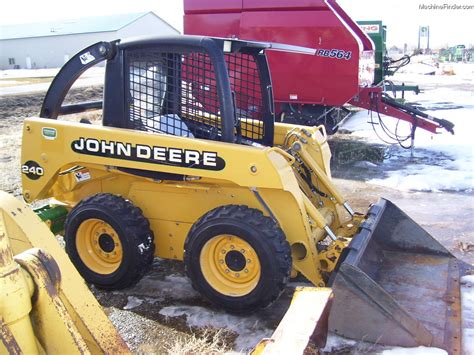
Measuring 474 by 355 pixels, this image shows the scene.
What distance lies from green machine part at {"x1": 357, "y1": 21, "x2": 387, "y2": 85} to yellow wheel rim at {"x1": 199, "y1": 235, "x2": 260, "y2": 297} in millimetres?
8152

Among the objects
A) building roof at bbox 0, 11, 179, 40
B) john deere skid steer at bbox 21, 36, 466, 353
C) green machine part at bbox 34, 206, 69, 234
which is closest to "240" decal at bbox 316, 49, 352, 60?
john deere skid steer at bbox 21, 36, 466, 353

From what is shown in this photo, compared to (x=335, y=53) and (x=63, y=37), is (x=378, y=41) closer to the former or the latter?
(x=335, y=53)

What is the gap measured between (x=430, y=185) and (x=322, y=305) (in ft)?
16.3

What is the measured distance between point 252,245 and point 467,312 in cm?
164

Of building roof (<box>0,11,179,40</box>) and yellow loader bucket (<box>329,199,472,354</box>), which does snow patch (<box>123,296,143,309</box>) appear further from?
building roof (<box>0,11,179,40</box>)

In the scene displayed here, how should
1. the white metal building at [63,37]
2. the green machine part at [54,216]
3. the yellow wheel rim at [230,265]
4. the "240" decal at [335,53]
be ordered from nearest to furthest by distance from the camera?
1. the yellow wheel rim at [230,265]
2. the green machine part at [54,216]
3. the "240" decal at [335,53]
4. the white metal building at [63,37]

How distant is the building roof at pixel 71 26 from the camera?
182 ft

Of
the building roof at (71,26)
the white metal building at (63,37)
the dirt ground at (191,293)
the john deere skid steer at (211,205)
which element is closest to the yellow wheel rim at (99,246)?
the john deere skid steer at (211,205)

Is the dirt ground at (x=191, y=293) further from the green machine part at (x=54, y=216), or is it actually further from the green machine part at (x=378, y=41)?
the green machine part at (x=378, y=41)

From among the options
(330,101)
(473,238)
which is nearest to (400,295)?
(473,238)

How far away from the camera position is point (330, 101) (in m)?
8.58

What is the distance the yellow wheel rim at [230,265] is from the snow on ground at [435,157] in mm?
4075

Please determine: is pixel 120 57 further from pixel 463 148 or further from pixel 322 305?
pixel 463 148

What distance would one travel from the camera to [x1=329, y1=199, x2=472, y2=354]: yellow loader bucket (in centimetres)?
320
